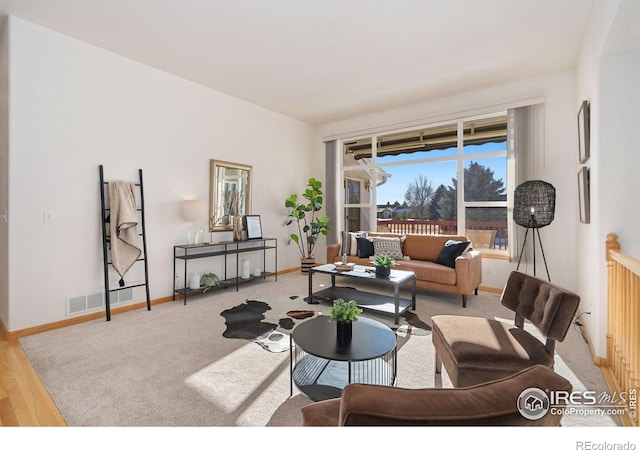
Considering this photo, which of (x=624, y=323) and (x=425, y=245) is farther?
(x=425, y=245)

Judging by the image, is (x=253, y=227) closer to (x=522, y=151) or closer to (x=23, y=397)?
(x=23, y=397)

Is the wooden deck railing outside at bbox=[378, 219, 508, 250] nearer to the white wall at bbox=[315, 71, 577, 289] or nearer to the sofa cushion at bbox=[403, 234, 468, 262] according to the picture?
the white wall at bbox=[315, 71, 577, 289]

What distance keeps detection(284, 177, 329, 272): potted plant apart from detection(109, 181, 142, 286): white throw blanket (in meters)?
2.67

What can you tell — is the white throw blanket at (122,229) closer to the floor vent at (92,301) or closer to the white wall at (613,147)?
the floor vent at (92,301)

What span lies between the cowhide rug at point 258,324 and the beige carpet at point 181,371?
0.28 ft

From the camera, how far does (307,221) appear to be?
6.45 metres

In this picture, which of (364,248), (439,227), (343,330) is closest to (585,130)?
(439,227)

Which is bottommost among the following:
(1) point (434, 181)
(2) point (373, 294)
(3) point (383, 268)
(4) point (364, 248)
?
(2) point (373, 294)

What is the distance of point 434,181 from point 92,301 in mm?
5162

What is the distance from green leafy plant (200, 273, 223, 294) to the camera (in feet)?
14.2

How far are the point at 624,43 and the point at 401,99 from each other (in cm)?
305

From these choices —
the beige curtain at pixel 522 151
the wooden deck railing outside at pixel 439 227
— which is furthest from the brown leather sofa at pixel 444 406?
the wooden deck railing outside at pixel 439 227

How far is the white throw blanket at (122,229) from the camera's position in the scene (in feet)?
11.4

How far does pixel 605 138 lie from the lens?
7.79 ft
